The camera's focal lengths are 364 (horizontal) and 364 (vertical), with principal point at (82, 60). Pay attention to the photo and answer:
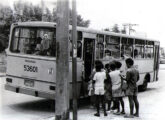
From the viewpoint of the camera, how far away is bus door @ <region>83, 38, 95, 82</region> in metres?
12.9

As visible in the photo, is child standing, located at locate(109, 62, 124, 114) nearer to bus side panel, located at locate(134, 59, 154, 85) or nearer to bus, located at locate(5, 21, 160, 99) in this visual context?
bus, located at locate(5, 21, 160, 99)

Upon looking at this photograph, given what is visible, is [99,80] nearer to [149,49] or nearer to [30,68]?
[30,68]

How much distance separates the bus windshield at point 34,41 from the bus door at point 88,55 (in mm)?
1504

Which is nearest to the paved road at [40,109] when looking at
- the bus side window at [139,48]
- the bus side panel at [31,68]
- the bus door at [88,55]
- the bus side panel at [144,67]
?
the bus side panel at [31,68]

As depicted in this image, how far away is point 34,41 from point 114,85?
10.3 feet

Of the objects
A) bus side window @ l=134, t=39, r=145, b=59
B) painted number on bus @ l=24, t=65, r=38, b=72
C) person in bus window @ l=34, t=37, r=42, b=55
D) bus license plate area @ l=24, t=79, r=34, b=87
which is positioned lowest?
bus license plate area @ l=24, t=79, r=34, b=87

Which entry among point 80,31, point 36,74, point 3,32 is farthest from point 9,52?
point 3,32

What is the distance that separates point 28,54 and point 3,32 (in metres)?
22.1

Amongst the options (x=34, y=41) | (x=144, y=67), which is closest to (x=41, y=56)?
(x=34, y=41)

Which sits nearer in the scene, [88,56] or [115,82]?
[115,82]

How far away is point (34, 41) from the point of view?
1219 cm

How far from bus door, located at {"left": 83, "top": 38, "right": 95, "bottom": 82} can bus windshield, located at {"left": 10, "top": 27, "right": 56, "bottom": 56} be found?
1504 millimetres

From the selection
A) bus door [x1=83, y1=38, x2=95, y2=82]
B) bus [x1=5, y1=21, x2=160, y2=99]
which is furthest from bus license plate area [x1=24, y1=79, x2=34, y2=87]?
bus door [x1=83, y1=38, x2=95, y2=82]

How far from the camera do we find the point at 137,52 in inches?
696
